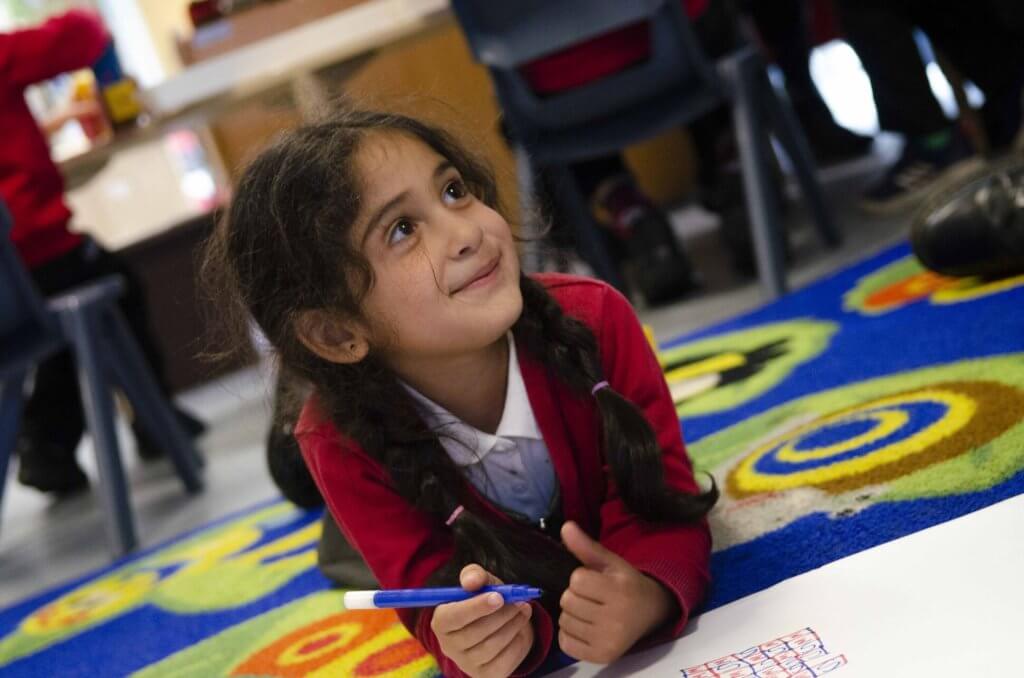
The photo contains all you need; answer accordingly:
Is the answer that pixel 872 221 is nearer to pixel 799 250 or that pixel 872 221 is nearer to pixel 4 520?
pixel 799 250

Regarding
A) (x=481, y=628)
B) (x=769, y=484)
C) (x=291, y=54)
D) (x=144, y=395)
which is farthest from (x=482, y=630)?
(x=291, y=54)

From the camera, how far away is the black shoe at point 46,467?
247 centimetres

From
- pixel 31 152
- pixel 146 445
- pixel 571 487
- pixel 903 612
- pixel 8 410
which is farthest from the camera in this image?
pixel 146 445

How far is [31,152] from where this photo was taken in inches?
91.4

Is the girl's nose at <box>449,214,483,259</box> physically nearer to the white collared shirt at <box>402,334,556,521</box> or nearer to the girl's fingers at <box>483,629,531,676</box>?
the white collared shirt at <box>402,334,556,521</box>

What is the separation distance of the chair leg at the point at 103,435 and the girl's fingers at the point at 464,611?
4.09ft

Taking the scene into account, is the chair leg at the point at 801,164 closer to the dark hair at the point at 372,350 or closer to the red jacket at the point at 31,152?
the dark hair at the point at 372,350

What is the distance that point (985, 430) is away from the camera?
934 mm

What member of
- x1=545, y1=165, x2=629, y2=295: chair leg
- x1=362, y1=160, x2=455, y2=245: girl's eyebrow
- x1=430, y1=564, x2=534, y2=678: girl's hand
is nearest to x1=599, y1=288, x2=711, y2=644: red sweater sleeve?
x1=430, y1=564, x2=534, y2=678: girl's hand

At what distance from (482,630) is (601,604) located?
0.08 metres

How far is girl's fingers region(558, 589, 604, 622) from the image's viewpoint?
29.3 inches

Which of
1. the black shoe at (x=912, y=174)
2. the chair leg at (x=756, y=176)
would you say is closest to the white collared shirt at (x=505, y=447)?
the chair leg at (x=756, y=176)

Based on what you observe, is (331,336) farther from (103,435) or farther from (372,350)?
(103,435)

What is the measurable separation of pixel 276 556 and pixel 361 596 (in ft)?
2.62
